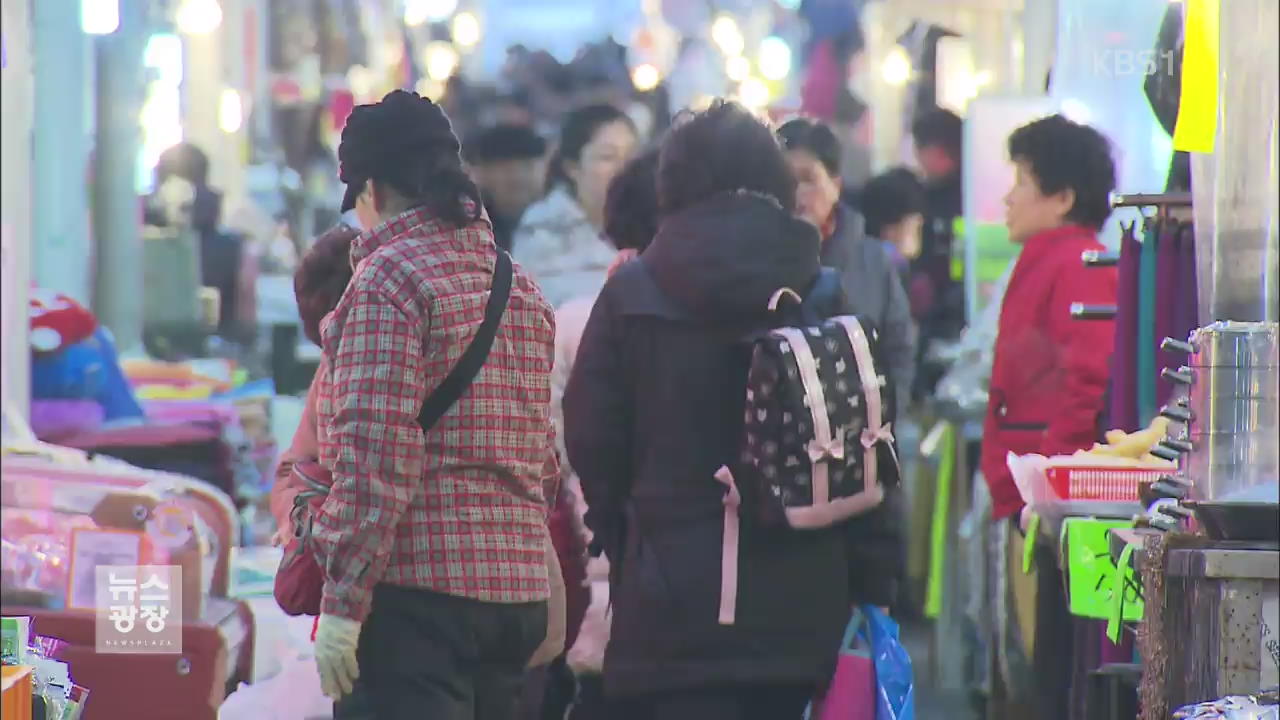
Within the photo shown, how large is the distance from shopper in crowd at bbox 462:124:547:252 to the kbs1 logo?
2361 mm

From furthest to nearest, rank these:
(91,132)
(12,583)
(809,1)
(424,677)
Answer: (809,1), (91,132), (12,583), (424,677)

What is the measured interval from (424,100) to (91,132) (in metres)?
3.77

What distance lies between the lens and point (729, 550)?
414cm

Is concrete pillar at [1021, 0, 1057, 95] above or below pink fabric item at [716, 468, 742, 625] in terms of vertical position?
above

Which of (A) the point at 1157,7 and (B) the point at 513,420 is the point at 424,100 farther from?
(A) the point at 1157,7

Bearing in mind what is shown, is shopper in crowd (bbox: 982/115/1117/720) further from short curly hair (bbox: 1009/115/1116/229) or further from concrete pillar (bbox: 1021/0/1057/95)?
concrete pillar (bbox: 1021/0/1057/95)

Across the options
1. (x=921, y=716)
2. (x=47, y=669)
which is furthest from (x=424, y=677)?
(x=921, y=716)

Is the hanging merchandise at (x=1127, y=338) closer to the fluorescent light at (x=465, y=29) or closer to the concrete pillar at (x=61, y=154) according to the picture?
the concrete pillar at (x=61, y=154)

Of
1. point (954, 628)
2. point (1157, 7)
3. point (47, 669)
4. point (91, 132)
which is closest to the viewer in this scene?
point (47, 669)

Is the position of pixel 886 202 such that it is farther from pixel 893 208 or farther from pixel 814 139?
pixel 814 139

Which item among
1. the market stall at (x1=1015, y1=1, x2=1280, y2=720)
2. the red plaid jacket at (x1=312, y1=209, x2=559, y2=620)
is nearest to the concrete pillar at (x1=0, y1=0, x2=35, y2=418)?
the red plaid jacket at (x1=312, y1=209, x2=559, y2=620)

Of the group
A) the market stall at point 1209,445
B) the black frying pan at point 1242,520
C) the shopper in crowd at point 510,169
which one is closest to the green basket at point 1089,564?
the market stall at point 1209,445

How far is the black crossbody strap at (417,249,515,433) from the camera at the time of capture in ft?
12.4

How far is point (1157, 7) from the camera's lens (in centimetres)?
606
